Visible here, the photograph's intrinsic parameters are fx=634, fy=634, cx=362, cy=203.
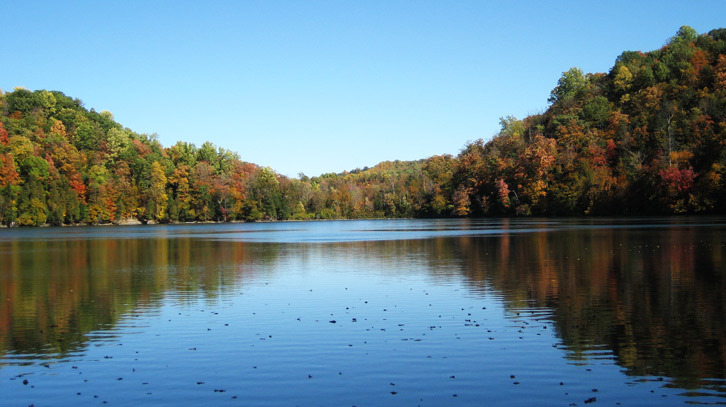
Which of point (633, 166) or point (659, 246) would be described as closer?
point (659, 246)

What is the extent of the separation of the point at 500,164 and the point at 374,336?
115044 mm

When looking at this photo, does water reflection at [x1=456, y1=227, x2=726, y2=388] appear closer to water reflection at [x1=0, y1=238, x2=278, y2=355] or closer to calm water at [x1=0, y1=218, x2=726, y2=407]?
calm water at [x1=0, y1=218, x2=726, y2=407]

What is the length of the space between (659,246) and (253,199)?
122 meters

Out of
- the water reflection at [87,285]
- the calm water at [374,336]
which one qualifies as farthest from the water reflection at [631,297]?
the water reflection at [87,285]

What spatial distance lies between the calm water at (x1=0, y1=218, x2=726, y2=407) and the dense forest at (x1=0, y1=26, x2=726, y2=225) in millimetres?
70283

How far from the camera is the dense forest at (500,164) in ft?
306

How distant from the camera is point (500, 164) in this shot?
125m

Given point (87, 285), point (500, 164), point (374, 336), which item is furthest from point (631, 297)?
point (500, 164)

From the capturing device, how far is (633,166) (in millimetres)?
96625

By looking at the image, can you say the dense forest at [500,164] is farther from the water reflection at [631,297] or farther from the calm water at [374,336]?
→ the calm water at [374,336]

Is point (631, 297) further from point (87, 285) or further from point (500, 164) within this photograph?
point (500, 164)

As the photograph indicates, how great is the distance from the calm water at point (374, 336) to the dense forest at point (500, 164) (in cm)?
7028

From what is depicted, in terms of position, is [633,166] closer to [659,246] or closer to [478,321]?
[659,246]

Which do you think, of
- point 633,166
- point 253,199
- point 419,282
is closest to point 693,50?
point 633,166
